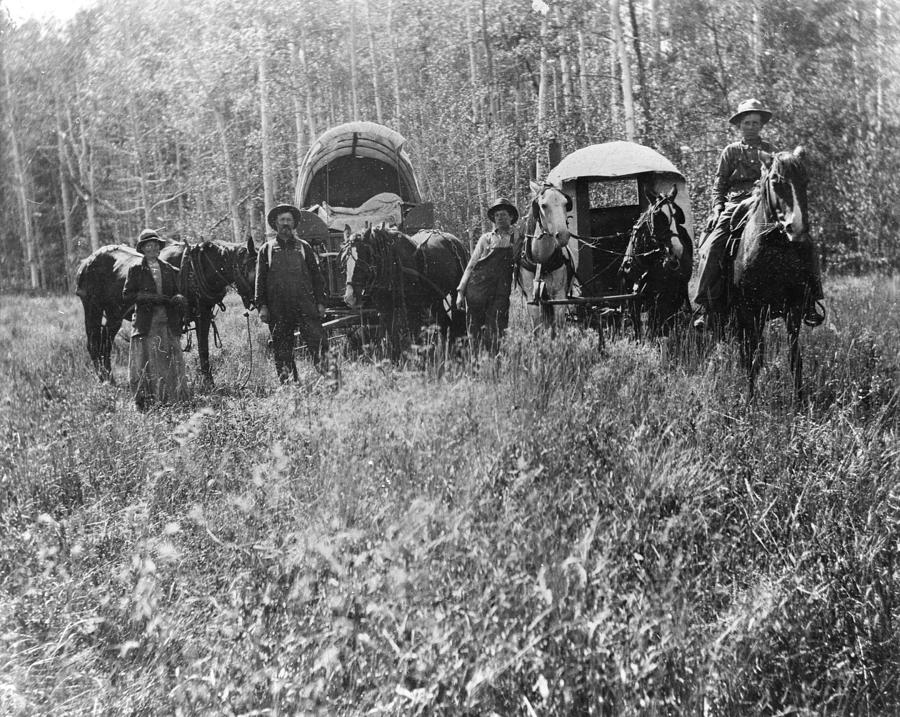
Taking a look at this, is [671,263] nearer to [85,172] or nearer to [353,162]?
[353,162]

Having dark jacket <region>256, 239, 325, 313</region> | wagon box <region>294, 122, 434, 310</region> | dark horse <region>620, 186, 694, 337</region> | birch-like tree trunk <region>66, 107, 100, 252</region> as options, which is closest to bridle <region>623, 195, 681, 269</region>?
dark horse <region>620, 186, 694, 337</region>

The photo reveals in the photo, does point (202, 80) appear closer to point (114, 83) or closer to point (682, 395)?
point (114, 83)

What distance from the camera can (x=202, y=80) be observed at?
1736cm

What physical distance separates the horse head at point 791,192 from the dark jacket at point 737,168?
1.52 meters

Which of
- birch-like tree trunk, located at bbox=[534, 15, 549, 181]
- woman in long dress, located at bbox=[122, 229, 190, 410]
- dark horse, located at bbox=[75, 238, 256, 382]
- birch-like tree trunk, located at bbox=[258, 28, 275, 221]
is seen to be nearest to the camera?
woman in long dress, located at bbox=[122, 229, 190, 410]

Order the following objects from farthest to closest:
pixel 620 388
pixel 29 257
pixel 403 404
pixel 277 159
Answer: pixel 29 257 → pixel 277 159 → pixel 620 388 → pixel 403 404

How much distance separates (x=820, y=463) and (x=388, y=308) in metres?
5.90

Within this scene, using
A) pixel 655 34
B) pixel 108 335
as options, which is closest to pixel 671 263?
pixel 108 335

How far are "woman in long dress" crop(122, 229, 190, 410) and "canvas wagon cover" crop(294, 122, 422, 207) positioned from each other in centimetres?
494

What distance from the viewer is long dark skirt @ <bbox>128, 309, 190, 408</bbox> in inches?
262

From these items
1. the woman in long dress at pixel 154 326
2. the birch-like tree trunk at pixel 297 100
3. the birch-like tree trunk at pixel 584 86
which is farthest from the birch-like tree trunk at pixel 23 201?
the woman in long dress at pixel 154 326

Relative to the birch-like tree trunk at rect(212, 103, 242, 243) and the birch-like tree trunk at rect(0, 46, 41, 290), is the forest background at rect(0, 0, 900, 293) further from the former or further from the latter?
the birch-like tree trunk at rect(0, 46, 41, 290)

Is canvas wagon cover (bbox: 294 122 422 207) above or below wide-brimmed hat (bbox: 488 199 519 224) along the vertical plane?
above

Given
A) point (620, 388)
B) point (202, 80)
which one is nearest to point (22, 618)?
point (620, 388)
